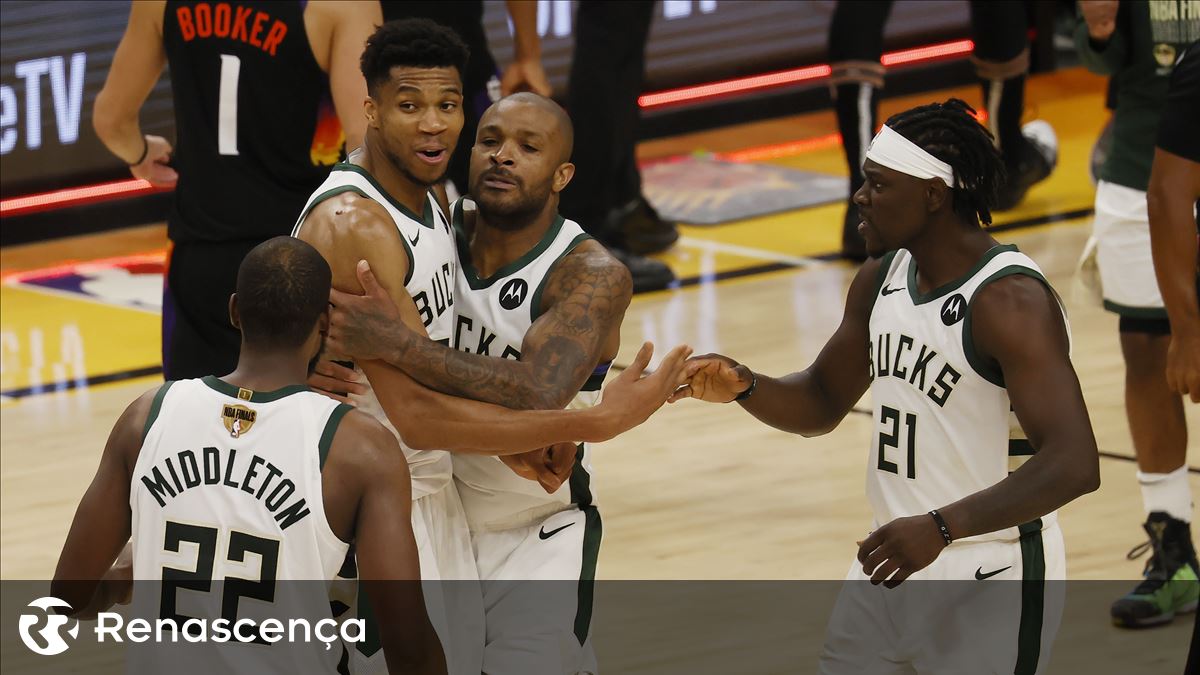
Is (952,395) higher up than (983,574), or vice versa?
(952,395)

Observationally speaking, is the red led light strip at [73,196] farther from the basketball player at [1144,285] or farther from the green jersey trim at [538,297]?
the green jersey trim at [538,297]

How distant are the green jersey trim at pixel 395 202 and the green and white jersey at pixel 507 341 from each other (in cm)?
16

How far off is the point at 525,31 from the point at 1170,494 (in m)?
3.32

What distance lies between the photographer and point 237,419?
3.21m

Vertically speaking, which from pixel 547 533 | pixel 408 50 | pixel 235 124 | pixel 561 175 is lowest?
pixel 547 533

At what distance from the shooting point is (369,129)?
415 centimetres

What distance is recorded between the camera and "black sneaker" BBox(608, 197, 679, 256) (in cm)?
963

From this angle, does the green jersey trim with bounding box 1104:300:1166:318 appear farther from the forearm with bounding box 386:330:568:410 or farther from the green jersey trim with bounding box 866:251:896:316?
the forearm with bounding box 386:330:568:410

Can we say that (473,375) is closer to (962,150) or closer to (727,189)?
(962,150)

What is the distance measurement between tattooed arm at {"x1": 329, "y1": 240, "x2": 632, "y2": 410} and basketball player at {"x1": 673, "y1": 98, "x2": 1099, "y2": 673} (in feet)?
1.91

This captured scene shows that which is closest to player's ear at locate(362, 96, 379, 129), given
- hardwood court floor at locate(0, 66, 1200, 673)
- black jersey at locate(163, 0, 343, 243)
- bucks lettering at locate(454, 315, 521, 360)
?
bucks lettering at locate(454, 315, 521, 360)

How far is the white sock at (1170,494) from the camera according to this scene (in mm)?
5578

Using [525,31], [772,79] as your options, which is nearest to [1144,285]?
[525,31]

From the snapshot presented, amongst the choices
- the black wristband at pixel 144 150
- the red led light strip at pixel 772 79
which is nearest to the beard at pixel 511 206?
the black wristband at pixel 144 150
